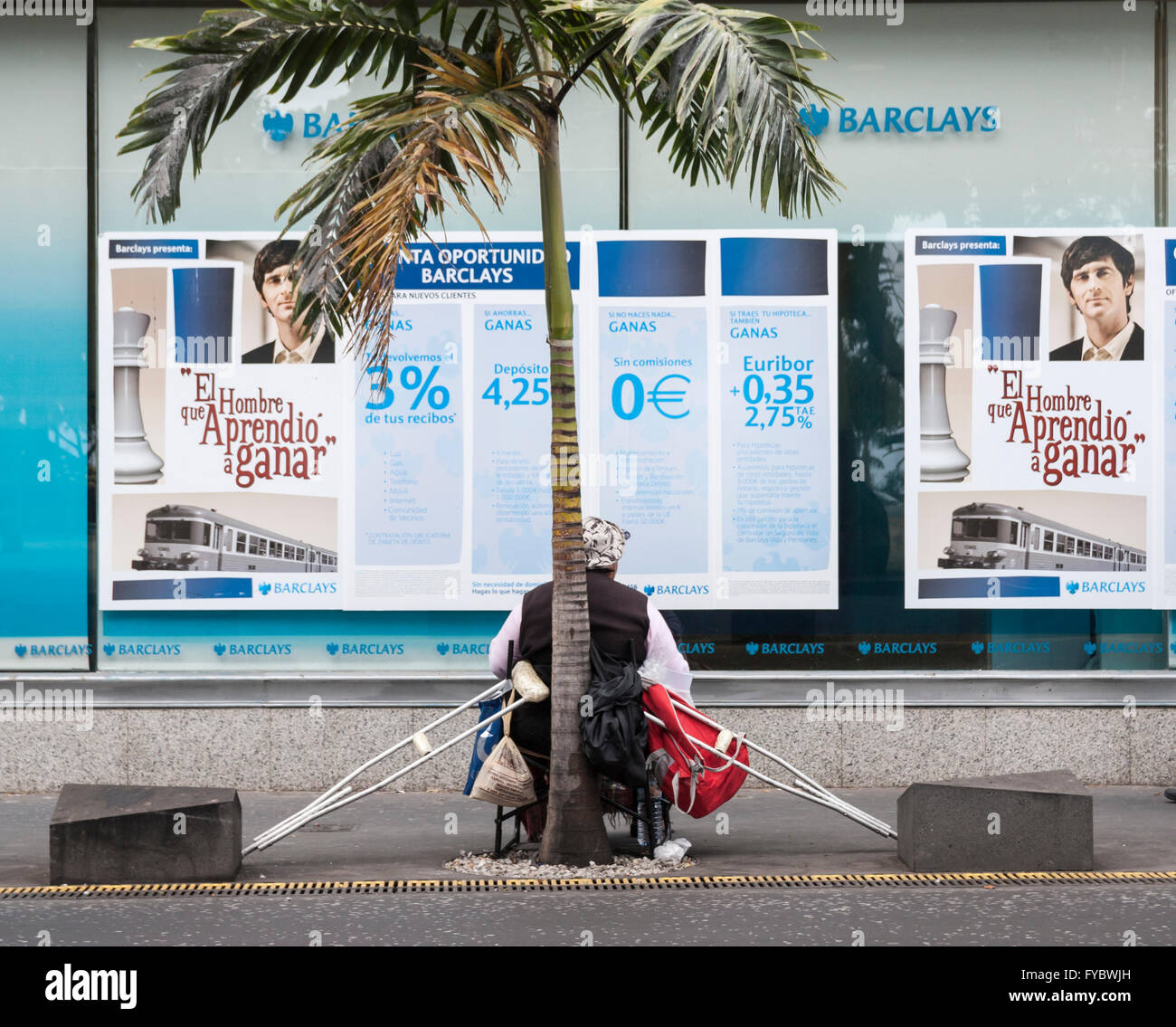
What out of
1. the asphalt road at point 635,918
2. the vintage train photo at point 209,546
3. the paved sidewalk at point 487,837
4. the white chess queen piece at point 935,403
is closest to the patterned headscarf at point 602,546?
the paved sidewalk at point 487,837

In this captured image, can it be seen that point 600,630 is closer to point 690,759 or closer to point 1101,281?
point 690,759

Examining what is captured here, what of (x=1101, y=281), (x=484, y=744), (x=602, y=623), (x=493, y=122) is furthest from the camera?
(x=1101, y=281)

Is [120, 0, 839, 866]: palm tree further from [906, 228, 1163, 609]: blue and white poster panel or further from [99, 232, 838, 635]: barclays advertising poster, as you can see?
[906, 228, 1163, 609]: blue and white poster panel

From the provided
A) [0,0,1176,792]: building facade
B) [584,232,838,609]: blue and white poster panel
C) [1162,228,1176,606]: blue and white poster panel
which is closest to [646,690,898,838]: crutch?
[0,0,1176,792]: building facade

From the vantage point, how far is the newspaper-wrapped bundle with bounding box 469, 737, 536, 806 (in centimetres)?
682

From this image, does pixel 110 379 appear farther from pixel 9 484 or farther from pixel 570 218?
pixel 570 218

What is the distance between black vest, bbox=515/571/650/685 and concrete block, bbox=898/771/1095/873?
5.05 ft

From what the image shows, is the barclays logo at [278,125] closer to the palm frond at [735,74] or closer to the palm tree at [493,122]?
the palm tree at [493,122]

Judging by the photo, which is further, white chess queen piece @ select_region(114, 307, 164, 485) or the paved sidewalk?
white chess queen piece @ select_region(114, 307, 164, 485)

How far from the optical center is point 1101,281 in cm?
971

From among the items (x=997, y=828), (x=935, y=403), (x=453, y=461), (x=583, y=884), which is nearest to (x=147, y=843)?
(x=583, y=884)

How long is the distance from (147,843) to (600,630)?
2.38 metres

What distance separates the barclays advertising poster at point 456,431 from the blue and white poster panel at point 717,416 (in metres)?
0.01

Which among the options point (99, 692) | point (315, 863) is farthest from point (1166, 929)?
point (99, 692)
